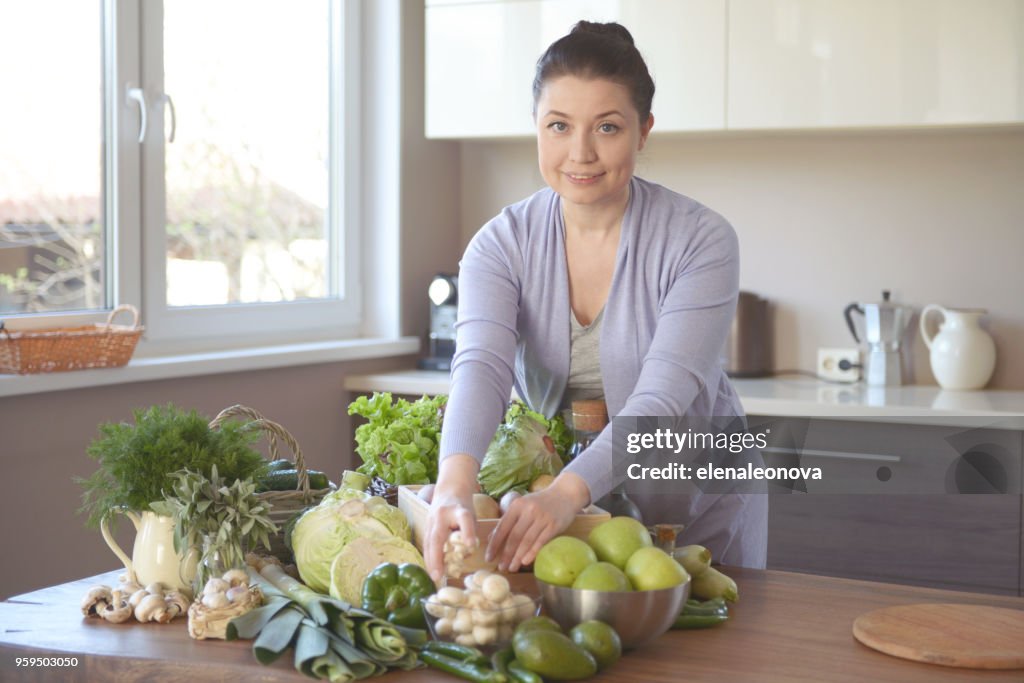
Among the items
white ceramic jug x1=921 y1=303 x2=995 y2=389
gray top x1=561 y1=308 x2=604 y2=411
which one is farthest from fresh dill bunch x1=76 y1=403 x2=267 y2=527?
white ceramic jug x1=921 y1=303 x2=995 y2=389

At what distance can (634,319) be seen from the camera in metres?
1.89

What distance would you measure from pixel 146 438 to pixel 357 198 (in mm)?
2335

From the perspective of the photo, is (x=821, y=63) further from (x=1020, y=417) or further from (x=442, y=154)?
(x=442, y=154)

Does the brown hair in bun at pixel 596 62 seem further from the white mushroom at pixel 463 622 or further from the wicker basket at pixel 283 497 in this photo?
the white mushroom at pixel 463 622

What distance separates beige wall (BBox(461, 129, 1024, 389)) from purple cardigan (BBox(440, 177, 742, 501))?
1624 mm

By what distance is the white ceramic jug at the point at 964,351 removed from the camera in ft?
11.0

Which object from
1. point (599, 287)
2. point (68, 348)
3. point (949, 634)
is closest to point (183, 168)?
point (68, 348)

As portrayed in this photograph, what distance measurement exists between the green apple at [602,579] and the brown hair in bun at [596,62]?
815mm

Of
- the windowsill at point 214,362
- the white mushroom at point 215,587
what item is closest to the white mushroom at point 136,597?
the white mushroom at point 215,587

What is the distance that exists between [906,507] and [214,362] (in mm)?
1792

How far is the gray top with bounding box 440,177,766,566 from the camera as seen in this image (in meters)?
1.75

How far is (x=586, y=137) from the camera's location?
1798 mm

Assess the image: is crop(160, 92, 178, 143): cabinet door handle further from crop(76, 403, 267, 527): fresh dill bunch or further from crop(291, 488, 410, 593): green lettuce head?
crop(291, 488, 410, 593): green lettuce head

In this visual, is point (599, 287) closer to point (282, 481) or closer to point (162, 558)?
point (282, 481)
